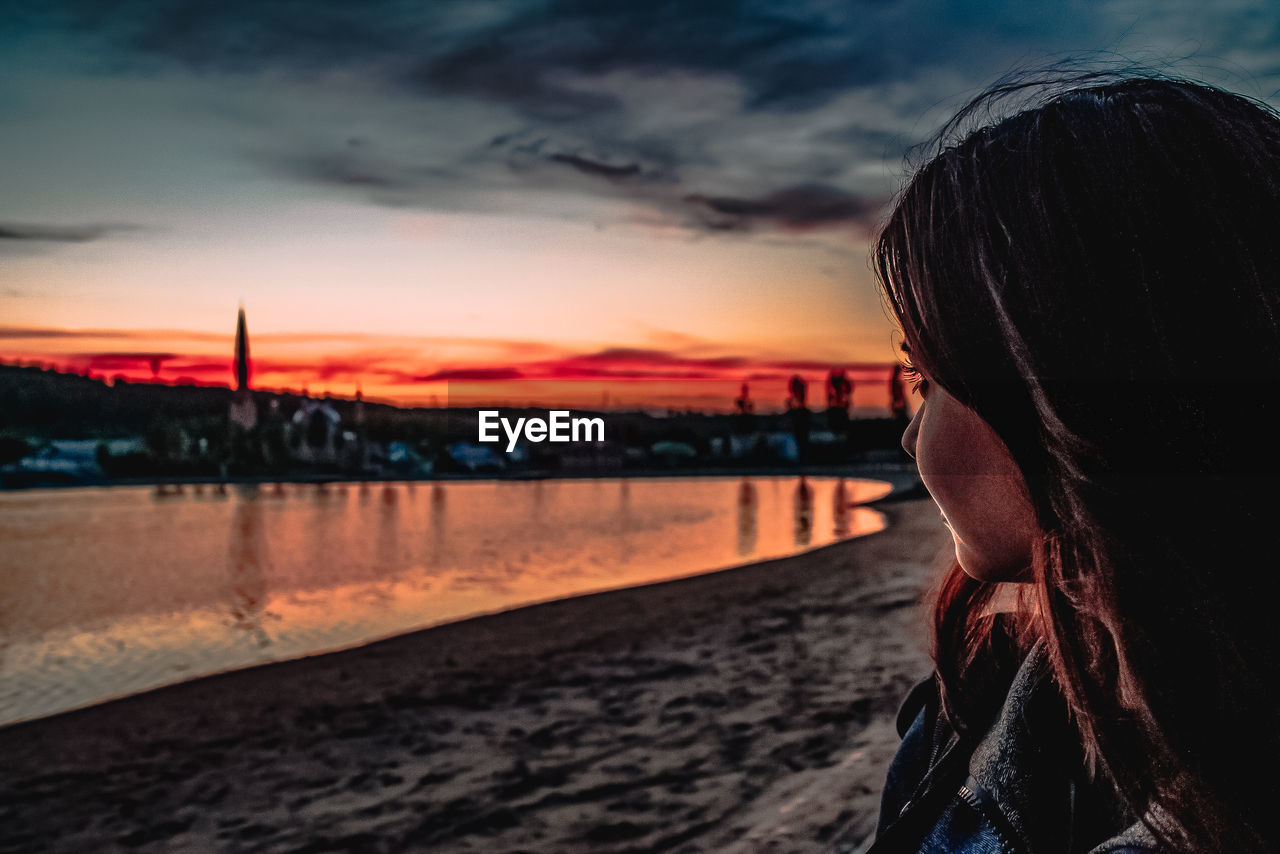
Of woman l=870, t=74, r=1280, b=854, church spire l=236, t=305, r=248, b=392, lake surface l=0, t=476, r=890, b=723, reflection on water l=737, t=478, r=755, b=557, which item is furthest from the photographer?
church spire l=236, t=305, r=248, b=392

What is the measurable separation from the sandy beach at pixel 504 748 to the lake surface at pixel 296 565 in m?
3.23

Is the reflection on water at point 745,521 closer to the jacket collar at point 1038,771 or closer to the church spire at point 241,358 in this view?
the jacket collar at point 1038,771

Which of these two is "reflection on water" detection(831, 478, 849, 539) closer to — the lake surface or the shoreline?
the lake surface

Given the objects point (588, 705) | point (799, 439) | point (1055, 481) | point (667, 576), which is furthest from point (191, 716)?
point (799, 439)

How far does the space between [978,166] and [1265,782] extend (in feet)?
1.77

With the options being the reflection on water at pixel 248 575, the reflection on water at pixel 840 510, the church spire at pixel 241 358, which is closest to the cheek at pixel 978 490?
the reflection on water at pixel 248 575

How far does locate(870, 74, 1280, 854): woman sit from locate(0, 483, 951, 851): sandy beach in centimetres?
223

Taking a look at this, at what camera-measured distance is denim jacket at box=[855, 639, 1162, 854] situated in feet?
2.55

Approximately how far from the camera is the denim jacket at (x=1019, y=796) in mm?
778

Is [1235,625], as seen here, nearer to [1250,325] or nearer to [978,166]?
[1250,325]

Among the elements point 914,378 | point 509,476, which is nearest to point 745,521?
point 914,378

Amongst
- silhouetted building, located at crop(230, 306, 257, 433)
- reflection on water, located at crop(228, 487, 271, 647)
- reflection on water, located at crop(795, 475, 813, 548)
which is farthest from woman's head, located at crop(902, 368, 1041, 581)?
silhouetted building, located at crop(230, 306, 257, 433)

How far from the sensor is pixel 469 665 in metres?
10.1

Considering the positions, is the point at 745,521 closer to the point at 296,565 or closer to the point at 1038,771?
the point at 296,565
